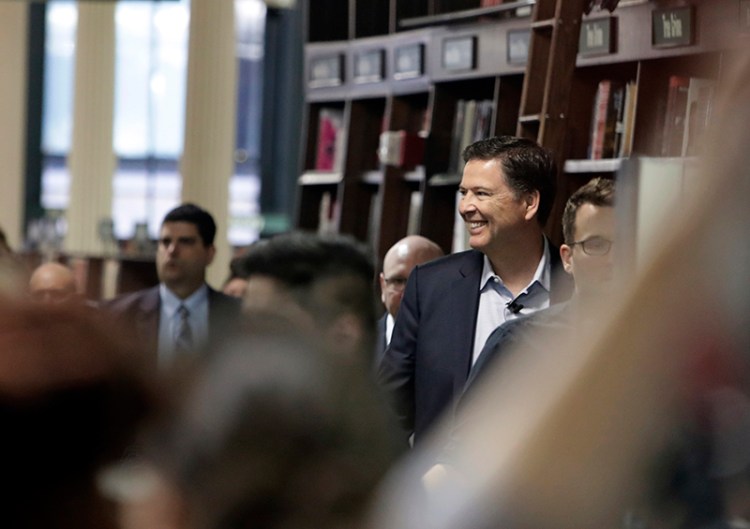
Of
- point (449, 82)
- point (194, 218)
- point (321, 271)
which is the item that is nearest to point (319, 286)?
point (321, 271)

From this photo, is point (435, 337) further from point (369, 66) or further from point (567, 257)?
point (369, 66)

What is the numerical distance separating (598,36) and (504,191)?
58.8 inches

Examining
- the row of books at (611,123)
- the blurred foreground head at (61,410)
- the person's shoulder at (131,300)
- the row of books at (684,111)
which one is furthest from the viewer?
the person's shoulder at (131,300)

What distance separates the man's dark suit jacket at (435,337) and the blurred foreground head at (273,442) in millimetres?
2572

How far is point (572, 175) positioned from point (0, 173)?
1210 centimetres

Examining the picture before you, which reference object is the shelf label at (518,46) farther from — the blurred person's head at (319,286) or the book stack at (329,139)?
the blurred person's head at (319,286)

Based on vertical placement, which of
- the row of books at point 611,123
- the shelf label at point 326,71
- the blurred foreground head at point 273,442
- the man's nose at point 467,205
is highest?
the shelf label at point 326,71

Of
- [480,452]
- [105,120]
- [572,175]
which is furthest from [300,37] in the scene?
[480,452]

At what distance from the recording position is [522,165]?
3.77 meters

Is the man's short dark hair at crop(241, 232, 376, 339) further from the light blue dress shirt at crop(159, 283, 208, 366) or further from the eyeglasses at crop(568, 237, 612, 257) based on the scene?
the light blue dress shirt at crop(159, 283, 208, 366)

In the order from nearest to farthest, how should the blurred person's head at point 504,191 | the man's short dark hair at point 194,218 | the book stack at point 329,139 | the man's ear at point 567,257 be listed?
the man's ear at point 567,257
the blurred person's head at point 504,191
the man's short dark hair at point 194,218
the book stack at point 329,139

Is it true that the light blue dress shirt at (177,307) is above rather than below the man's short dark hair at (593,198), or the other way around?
below

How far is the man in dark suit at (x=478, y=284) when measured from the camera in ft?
→ 11.8

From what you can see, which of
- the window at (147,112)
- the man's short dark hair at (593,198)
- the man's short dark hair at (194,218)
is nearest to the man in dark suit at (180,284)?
the man's short dark hair at (194,218)
